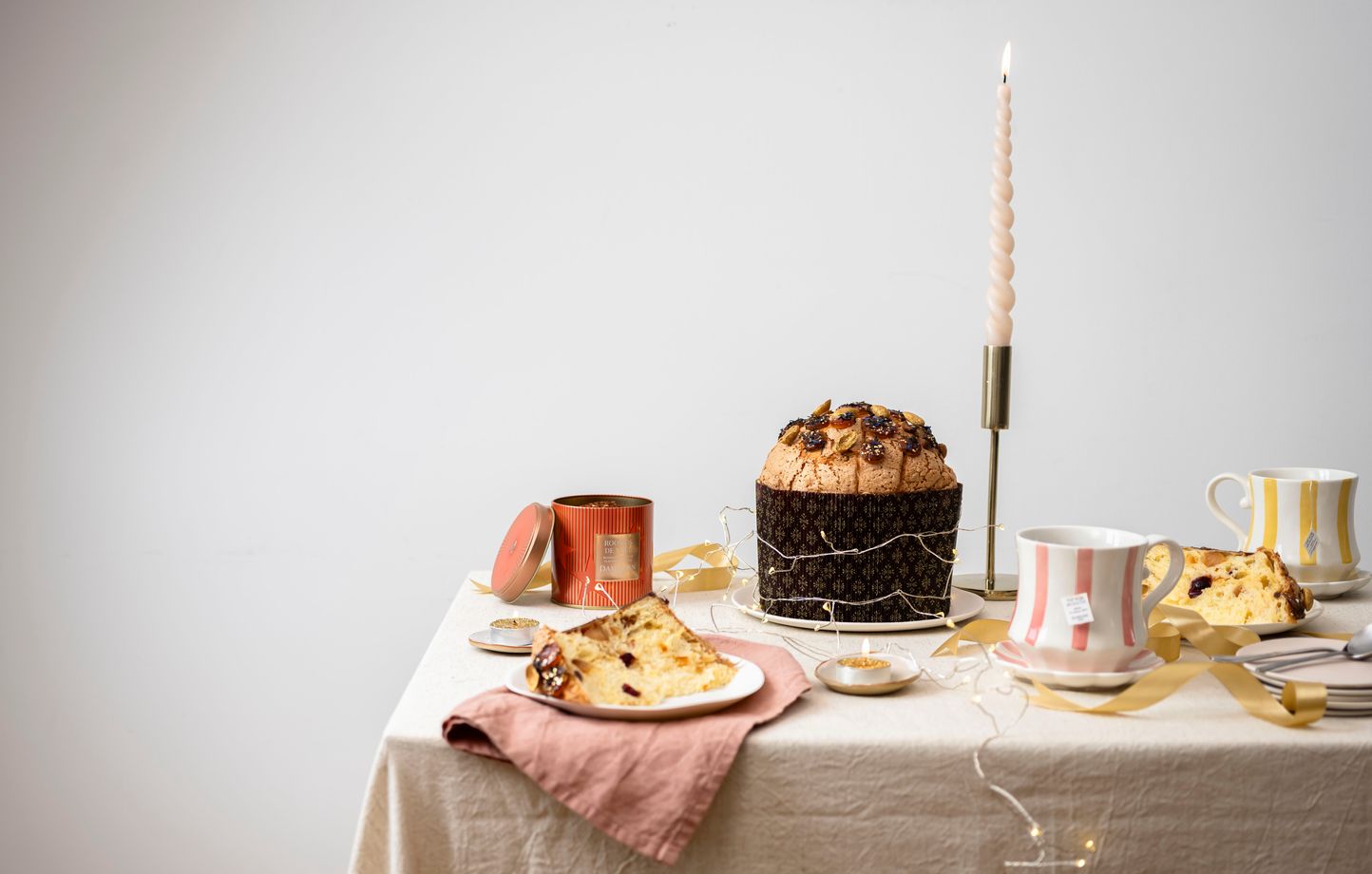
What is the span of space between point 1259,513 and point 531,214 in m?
1.41

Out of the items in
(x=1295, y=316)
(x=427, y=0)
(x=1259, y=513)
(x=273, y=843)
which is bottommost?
(x=273, y=843)

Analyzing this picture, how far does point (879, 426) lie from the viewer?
117 centimetres

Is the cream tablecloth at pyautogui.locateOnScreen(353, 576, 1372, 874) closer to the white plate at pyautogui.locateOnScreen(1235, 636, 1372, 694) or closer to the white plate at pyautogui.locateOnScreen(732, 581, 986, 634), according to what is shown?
the white plate at pyautogui.locateOnScreen(1235, 636, 1372, 694)

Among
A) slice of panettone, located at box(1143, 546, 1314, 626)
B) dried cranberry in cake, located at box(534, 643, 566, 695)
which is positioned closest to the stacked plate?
slice of panettone, located at box(1143, 546, 1314, 626)

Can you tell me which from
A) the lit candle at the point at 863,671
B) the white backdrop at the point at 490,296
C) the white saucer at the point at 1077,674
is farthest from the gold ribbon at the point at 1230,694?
the white backdrop at the point at 490,296

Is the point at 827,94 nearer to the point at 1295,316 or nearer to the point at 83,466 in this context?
the point at 1295,316

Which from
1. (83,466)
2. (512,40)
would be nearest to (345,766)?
(83,466)

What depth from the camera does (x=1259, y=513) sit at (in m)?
1.32

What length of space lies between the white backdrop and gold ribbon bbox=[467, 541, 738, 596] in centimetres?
87

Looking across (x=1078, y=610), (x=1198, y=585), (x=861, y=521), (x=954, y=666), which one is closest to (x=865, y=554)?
(x=861, y=521)

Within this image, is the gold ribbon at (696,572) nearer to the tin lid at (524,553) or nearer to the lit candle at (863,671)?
the tin lid at (524,553)

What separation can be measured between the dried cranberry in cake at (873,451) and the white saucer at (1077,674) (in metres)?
0.24

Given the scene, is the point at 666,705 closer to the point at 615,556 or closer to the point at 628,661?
the point at 628,661

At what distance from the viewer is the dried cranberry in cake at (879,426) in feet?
3.82
